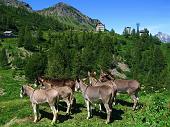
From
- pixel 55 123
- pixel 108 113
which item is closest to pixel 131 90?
pixel 108 113

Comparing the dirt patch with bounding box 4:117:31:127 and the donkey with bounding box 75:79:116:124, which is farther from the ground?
the donkey with bounding box 75:79:116:124

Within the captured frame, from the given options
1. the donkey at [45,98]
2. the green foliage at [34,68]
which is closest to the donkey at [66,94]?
the donkey at [45,98]

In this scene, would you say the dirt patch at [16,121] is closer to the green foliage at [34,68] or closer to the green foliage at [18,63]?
the green foliage at [34,68]

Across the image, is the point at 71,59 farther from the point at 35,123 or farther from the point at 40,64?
the point at 35,123

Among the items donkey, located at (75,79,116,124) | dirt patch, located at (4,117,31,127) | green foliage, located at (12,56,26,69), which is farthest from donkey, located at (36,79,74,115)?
green foliage, located at (12,56,26,69)

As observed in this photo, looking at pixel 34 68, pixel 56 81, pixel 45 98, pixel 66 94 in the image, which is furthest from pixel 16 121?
pixel 34 68

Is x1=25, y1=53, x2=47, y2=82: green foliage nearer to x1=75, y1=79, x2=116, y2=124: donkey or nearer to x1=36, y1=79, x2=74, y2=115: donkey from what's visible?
x1=36, y1=79, x2=74, y2=115: donkey

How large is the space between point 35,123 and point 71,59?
390 feet

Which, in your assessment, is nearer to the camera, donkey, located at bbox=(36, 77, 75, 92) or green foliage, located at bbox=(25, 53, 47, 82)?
donkey, located at bbox=(36, 77, 75, 92)

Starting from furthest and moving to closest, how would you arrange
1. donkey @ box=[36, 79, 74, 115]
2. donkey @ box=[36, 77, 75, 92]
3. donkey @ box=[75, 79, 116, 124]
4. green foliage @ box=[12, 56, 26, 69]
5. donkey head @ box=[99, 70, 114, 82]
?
1. green foliage @ box=[12, 56, 26, 69]
2. donkey head @ box=[99, 70, 114, 82]
3. donkey @ box=[36, 77, 75, 92]
4. donkey @ box=[36, 79, 74, 115]
5. donkey @ box=[75, 79, 116, 124]

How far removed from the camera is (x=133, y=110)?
26.0 m

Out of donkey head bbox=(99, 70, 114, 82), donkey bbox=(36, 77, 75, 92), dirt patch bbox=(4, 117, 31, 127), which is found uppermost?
donkey head bbox=(99, 70, 114, 82)

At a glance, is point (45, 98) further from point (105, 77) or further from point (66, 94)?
point (105, 77)

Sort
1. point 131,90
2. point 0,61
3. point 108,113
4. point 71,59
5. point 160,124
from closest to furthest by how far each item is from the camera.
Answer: point 160,124 < point 108,113 < point 131,90 < point 71,59 < point 0,61
